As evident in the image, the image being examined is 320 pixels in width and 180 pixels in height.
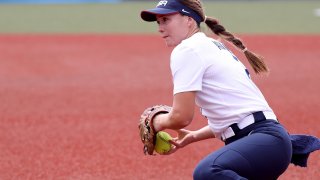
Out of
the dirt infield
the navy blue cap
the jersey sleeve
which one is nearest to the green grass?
the dirt infield

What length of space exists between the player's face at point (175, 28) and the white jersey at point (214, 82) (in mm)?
93

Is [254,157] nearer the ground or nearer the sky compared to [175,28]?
nearer the ground

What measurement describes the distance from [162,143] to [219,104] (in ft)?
1.74

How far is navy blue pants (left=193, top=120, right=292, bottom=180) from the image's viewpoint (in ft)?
12.2

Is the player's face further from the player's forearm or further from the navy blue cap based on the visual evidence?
the player's forearm

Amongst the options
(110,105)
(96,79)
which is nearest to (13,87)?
(96,79)

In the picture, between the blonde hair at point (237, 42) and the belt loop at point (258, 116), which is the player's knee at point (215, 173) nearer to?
the belt loop at point (258, 116)

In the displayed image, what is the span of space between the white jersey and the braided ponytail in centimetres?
31

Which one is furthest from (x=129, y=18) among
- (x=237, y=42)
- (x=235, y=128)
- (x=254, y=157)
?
(x=254, y=157)

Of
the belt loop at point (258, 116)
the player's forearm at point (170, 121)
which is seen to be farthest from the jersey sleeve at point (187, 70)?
the belt loop at point (258, 116)

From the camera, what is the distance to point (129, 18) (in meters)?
22.7

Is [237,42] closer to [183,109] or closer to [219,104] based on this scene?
[219,104]

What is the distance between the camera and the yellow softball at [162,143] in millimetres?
4270

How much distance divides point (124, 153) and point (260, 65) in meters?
2.81
